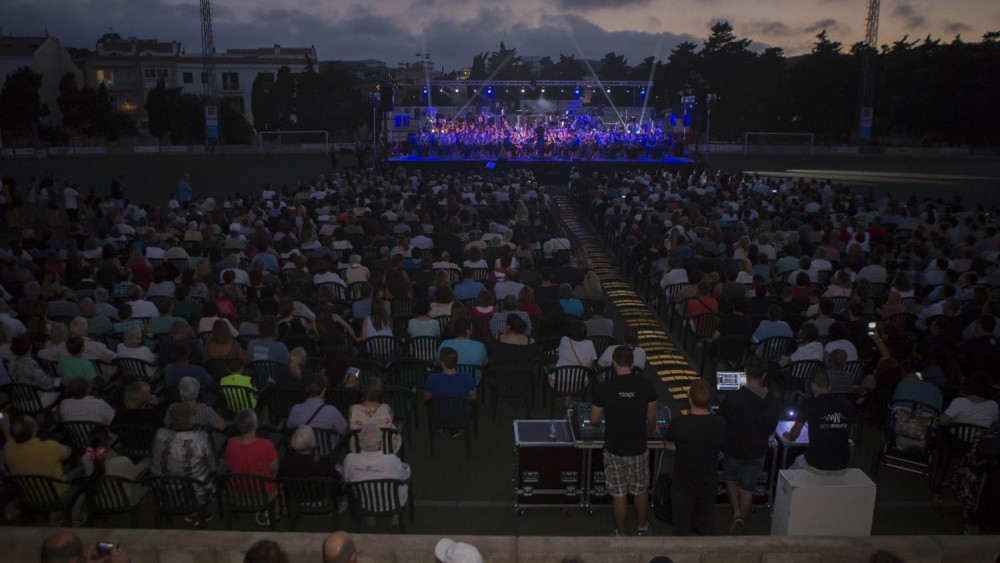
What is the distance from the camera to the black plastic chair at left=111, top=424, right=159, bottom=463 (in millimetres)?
4711

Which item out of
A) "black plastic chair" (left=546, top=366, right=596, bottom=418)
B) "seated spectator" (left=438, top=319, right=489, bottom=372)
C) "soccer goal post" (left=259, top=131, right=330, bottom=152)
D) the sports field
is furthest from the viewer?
"soccer goal post" (left=259, top=131, right=330, bottom=152)

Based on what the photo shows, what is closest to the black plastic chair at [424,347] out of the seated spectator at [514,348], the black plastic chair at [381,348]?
the black plastic chair at [381,348]

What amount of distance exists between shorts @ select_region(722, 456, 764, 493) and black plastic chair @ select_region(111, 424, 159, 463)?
12.6 feet

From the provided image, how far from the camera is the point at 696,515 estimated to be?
13.6ft

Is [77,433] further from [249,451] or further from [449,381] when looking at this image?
[449,381]

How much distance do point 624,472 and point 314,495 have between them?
1.94 metres

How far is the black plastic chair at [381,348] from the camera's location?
6.61 metres

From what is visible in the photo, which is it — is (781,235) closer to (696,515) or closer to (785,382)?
(785,382)

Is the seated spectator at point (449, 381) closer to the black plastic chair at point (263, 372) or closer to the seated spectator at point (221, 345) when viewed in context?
the black plastic chair at point (263, 372)

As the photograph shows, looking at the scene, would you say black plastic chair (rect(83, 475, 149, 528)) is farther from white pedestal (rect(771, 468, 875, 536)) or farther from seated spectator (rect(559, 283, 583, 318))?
seated spectator (rect(559, 283, 583, 318))

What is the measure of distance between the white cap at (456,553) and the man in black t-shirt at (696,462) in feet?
6.24

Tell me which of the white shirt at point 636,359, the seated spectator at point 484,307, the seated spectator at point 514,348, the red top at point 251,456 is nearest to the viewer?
the red top at point 251,456

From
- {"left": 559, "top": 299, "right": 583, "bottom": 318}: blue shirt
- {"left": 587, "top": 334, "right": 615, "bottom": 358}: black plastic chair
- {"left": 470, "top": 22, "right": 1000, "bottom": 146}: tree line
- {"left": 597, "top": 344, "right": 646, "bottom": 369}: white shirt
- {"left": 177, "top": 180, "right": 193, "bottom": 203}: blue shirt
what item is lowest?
{"left": 587, "top": 334, "right": 615, "bottom": 358}: black plastic chair

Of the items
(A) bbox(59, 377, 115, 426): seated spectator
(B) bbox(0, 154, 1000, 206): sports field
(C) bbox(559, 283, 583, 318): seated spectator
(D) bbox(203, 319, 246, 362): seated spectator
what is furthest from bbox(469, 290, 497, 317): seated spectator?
(B) bbox(0, 154, 1000, 206): sports field
